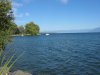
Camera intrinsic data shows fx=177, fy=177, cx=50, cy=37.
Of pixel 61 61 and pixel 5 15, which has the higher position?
pixel 5 15

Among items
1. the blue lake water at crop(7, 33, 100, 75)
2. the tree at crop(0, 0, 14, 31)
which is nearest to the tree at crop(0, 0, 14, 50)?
the tree at crop(0, 0, 14, 31)

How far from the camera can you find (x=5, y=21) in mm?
27922

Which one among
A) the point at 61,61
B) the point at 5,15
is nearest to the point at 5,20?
the point at 5,15

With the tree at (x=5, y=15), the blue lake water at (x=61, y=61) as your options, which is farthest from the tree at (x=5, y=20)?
the blue lake water at (x=61, y=61)

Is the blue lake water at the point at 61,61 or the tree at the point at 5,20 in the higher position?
the tree at the point at 5,20

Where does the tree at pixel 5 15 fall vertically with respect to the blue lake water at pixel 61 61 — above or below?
above

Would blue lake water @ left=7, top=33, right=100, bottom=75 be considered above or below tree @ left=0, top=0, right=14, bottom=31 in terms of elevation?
below

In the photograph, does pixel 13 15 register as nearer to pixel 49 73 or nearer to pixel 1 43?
pixel 1 43

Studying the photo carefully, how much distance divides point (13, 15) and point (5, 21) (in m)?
1.60

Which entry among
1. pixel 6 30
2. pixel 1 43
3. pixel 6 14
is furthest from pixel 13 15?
pixel 1 43

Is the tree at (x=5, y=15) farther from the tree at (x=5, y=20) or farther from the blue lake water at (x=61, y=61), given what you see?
the blue lake water at (x=61, y=61)

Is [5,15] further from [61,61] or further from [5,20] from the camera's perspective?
[61,61]

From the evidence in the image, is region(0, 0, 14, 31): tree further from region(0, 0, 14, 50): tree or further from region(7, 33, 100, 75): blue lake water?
region(7, 33, 100, 75): blue lake water

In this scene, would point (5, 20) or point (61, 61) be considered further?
point (61, 61)
